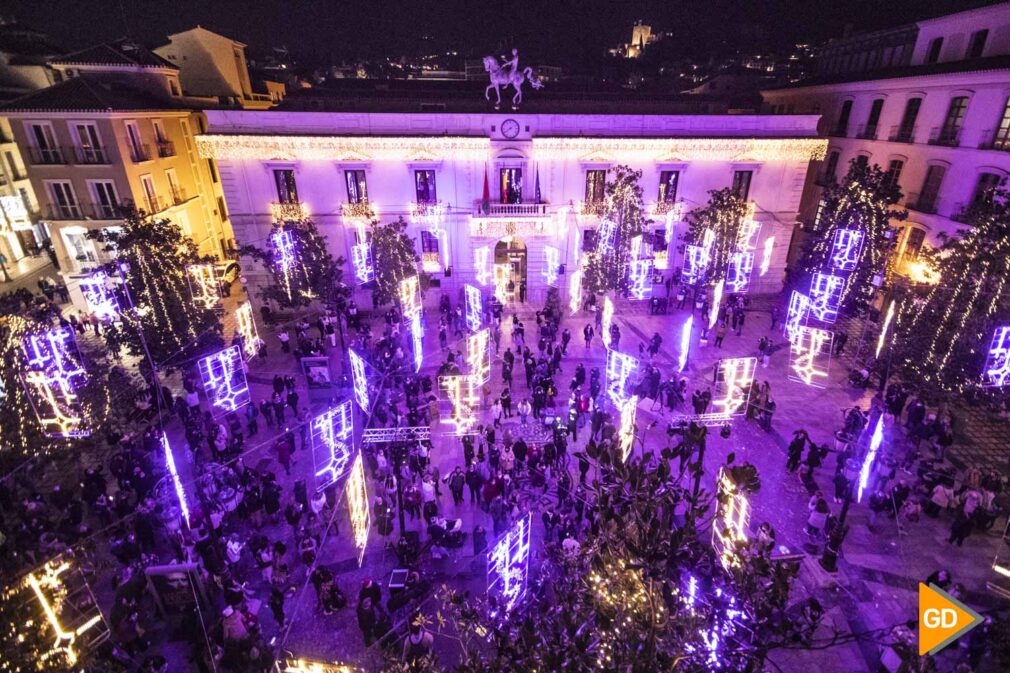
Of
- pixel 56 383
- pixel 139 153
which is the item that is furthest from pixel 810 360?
pixel 139 153

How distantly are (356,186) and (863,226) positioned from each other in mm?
22333

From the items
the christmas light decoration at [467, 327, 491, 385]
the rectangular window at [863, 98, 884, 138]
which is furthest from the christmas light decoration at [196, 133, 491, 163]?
the rectangular window at [863, 98, 884, 138]

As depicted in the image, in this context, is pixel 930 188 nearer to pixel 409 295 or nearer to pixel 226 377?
pixel 409 295

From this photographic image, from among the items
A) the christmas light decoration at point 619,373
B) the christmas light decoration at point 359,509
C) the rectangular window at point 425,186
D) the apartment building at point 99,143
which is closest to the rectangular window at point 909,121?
the christmas light decoration at point 619,373

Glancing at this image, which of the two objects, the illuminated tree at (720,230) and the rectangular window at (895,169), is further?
the rectangular window at (895,169)

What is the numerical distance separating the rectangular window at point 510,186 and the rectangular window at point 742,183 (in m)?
11.0

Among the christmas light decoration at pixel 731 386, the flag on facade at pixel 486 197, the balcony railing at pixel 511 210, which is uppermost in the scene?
the flag on facade at pixel 486 197

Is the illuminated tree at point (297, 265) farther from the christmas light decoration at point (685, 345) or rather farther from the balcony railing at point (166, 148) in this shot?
the christmas light decoration at point (685, 345)

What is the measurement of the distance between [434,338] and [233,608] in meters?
14.3

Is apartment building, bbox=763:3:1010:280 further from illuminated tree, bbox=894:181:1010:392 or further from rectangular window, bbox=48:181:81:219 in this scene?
rectangular window, bbox=48:181:81:219

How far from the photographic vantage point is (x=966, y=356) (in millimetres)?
13867

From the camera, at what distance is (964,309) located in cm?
1391

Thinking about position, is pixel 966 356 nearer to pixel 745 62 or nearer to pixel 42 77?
pixel 745 62

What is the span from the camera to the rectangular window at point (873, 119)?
27.1 meters
